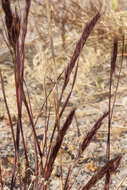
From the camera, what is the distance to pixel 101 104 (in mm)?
1748

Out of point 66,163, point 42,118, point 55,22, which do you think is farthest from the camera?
point 55,22

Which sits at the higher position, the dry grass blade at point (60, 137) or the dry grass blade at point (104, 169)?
the dry grass blade at point (60, 137)

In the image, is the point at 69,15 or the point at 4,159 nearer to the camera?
the point at 4,159

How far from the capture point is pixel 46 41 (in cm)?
212

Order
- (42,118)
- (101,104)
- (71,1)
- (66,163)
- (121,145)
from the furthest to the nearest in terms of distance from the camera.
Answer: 1. (71,1)
2. (101,104)
3. (42,118)
4. (121,145)
5. (66,163)

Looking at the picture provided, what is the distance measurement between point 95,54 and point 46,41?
369mm

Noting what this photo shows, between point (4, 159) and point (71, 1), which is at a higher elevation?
point (71, 1)

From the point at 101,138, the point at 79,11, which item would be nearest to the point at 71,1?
the point at 79,11

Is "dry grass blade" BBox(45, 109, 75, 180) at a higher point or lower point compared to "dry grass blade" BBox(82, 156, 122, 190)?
higher

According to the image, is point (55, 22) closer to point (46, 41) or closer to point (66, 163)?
point (46, 41)

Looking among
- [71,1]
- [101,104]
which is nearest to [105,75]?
[101,104]

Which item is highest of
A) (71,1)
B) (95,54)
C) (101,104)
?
(71,1)

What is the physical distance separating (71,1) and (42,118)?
830 millimetres

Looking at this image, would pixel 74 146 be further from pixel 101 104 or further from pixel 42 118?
pixel 101 104
